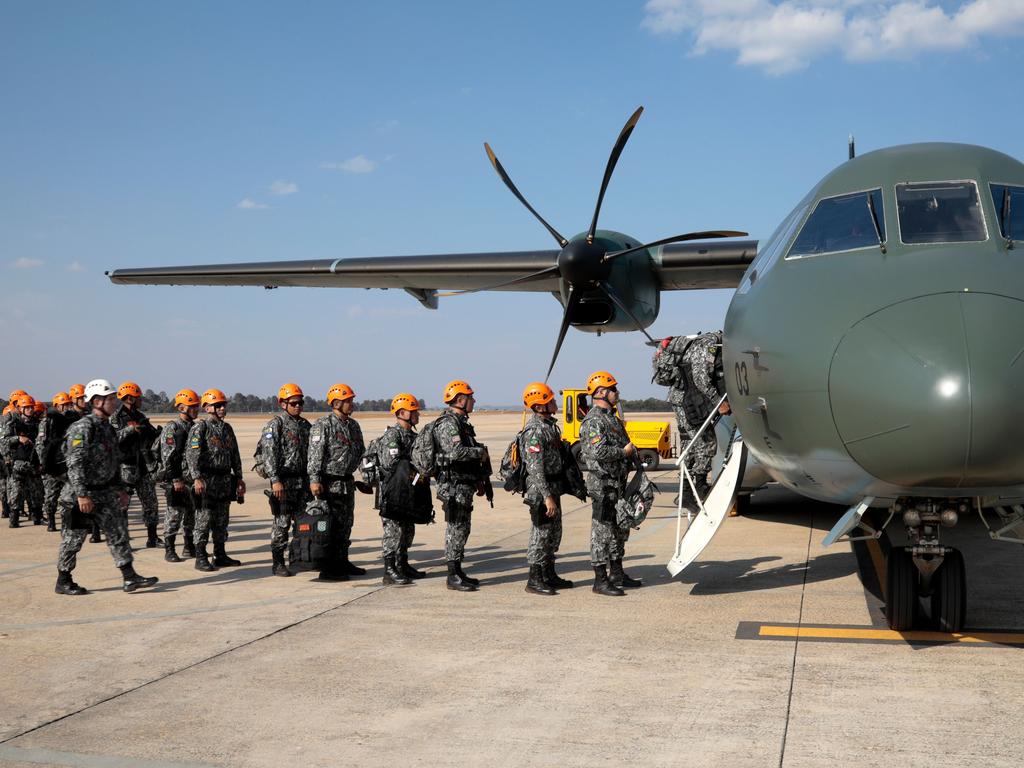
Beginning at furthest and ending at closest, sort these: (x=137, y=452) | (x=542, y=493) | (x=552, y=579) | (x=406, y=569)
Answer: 1. (x=137, y=452)
2. (x=406, y=569)
3. (x=552, y=579)
4. (x=542, y=493)

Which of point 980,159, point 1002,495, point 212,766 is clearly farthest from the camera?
point 980,159

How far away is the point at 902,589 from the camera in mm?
A: 5789

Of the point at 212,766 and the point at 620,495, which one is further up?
the point at 620,495

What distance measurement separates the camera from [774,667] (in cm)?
519

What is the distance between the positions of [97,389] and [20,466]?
240 inches

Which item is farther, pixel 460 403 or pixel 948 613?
pixel 460 403

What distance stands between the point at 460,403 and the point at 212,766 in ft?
14.9

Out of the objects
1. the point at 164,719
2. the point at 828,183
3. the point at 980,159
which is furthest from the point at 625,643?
the point at 980,159

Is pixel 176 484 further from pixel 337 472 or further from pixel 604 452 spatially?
pixel 604 452

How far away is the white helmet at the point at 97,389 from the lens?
315 inches

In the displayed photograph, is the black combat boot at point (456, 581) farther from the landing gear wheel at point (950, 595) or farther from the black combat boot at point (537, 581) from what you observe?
the landing gear wheel at point (950, 595)

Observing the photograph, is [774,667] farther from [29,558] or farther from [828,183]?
[29,558]

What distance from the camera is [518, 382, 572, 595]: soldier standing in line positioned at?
7.49 metres

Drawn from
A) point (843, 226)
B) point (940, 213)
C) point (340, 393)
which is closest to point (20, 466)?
point (340, 393)
